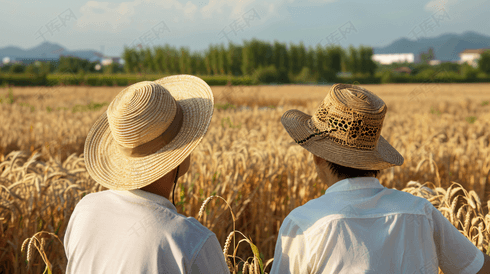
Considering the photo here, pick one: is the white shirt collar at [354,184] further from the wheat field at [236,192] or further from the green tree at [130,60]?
the green tree at [130,60]

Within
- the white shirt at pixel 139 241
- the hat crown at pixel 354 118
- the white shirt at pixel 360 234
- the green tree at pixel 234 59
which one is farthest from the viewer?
the green tree at pixel 234 59

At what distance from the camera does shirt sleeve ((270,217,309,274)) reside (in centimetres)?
119

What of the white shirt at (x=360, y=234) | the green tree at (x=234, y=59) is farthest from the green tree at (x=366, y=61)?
the white shirt at (x=360, y=234)

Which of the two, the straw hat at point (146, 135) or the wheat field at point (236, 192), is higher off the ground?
the straw hat at point (146, 135)

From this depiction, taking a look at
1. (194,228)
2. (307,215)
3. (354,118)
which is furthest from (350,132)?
(194,228)

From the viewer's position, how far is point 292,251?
1.20 meters

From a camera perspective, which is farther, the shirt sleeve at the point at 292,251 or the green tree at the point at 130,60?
the green tree at the point at 130,60

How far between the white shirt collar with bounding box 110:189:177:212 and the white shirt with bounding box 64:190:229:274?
0.04ft

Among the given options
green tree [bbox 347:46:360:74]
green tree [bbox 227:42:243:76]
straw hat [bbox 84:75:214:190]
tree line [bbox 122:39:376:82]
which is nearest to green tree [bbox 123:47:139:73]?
tree line [bbox 122:39:376:82]

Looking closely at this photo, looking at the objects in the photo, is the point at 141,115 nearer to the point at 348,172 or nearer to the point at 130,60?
the point at 348,172

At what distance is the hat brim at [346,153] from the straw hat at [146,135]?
40cm

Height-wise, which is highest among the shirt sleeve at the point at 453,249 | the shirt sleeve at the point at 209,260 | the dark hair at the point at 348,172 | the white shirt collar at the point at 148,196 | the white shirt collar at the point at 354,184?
the white shirt collar at the point at 148,196

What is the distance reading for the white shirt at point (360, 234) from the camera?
1.17m

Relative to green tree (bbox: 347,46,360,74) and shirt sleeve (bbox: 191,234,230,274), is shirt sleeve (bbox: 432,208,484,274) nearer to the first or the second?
shirt sleeve (bbox: 191,234,230,274)
